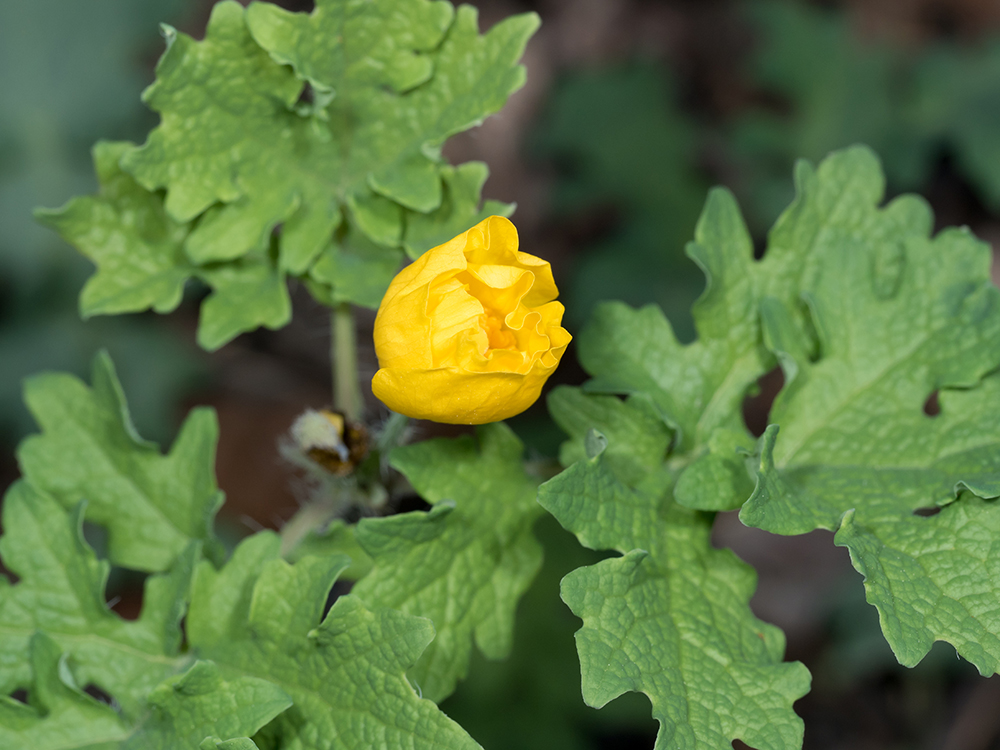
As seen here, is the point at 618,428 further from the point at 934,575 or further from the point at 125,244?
the point at 125,244

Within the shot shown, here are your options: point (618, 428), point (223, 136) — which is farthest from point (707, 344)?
point (223, 136)

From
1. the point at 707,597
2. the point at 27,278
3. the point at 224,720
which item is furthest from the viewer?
the point at 27,278

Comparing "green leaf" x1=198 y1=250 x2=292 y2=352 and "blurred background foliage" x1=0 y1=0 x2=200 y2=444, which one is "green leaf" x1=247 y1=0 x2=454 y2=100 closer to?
"green leaf" x1=198 y1=250 x2=292 y2=352

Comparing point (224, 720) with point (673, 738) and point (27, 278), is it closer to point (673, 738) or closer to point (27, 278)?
point (673, 738)

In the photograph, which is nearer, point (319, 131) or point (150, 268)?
point (319, 131)

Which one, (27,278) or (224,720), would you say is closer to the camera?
(224,720)

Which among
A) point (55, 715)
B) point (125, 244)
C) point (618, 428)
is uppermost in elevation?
point (125, 244)

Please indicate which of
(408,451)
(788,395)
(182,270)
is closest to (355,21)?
(182,270)
